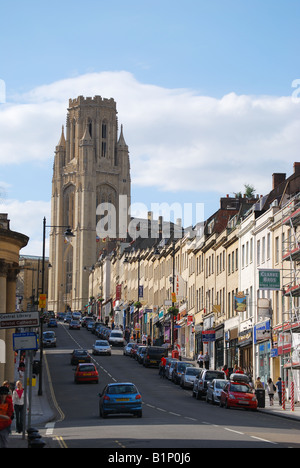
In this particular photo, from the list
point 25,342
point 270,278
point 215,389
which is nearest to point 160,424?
point 25,342

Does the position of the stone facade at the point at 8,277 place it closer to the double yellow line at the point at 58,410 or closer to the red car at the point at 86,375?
the double yellow line at the point at 58,410

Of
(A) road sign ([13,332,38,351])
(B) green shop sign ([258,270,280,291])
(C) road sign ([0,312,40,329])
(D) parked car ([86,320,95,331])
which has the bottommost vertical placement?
(A) road sign ([13,332,38,351])

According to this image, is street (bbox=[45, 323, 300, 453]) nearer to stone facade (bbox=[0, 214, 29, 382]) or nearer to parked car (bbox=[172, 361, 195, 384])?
parked car (bbox=[172, 361, 195, 384])

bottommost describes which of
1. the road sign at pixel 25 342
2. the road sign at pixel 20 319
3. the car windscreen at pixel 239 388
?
the car windscreen at pixel 239 388

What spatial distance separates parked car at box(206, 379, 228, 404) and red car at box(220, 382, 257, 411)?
1627 millimetres

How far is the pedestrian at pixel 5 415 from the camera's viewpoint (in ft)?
62.1

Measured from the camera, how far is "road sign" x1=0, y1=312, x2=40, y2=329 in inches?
986

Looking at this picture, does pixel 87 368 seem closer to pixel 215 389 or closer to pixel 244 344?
pixel 244 344

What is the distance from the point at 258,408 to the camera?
43.3 m

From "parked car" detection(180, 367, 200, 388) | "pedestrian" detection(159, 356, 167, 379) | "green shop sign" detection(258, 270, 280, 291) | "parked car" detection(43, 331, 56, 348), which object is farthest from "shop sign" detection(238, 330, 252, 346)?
"parked car" detection(43, 331, 56, 348)

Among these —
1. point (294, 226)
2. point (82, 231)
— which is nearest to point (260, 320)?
point (294, 226)

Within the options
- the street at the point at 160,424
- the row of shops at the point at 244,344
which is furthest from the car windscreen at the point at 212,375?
the row of shops at the point at 244,344

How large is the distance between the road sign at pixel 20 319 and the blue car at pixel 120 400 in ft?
27.6
